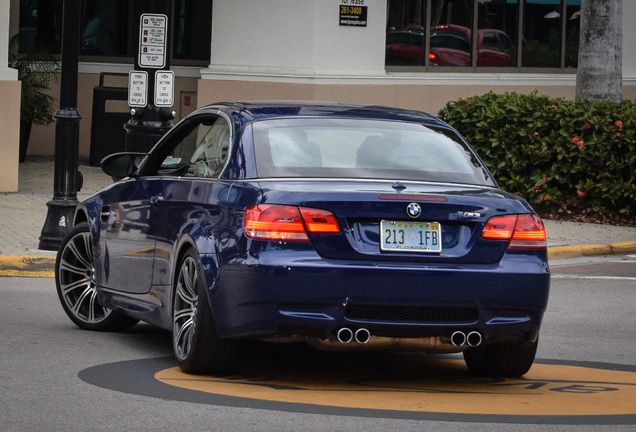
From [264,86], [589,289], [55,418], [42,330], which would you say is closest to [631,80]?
[264,86]

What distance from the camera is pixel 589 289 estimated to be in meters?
11.3

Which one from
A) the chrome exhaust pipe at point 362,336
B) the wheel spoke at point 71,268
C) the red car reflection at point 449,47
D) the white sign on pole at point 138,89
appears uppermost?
the red car reflection at point 449,47

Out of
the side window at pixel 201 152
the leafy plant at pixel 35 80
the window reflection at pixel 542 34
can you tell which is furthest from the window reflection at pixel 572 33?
the side window at pixel 201 152

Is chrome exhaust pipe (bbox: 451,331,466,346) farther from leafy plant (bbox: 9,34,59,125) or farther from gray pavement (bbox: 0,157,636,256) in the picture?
leafy plant (bbox: 9,34,59,125)

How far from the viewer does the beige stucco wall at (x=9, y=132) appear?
51.9 feet

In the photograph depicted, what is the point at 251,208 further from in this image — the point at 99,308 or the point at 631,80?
the point at 631,80

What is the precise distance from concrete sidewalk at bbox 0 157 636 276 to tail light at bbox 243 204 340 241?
216 inches

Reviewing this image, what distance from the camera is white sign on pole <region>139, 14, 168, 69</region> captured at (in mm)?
13023

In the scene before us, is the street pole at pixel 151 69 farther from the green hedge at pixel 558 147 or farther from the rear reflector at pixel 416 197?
the rear reflector at pixel 416 197

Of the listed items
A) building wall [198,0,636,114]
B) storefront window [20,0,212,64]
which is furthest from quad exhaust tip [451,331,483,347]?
storefront window [20,0,212,64]

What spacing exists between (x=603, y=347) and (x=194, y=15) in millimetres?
14517

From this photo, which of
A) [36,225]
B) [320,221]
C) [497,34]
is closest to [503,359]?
[320,221]

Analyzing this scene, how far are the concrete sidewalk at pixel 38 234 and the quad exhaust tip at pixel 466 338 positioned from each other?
5.77m

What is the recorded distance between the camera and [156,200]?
24.0 ft
